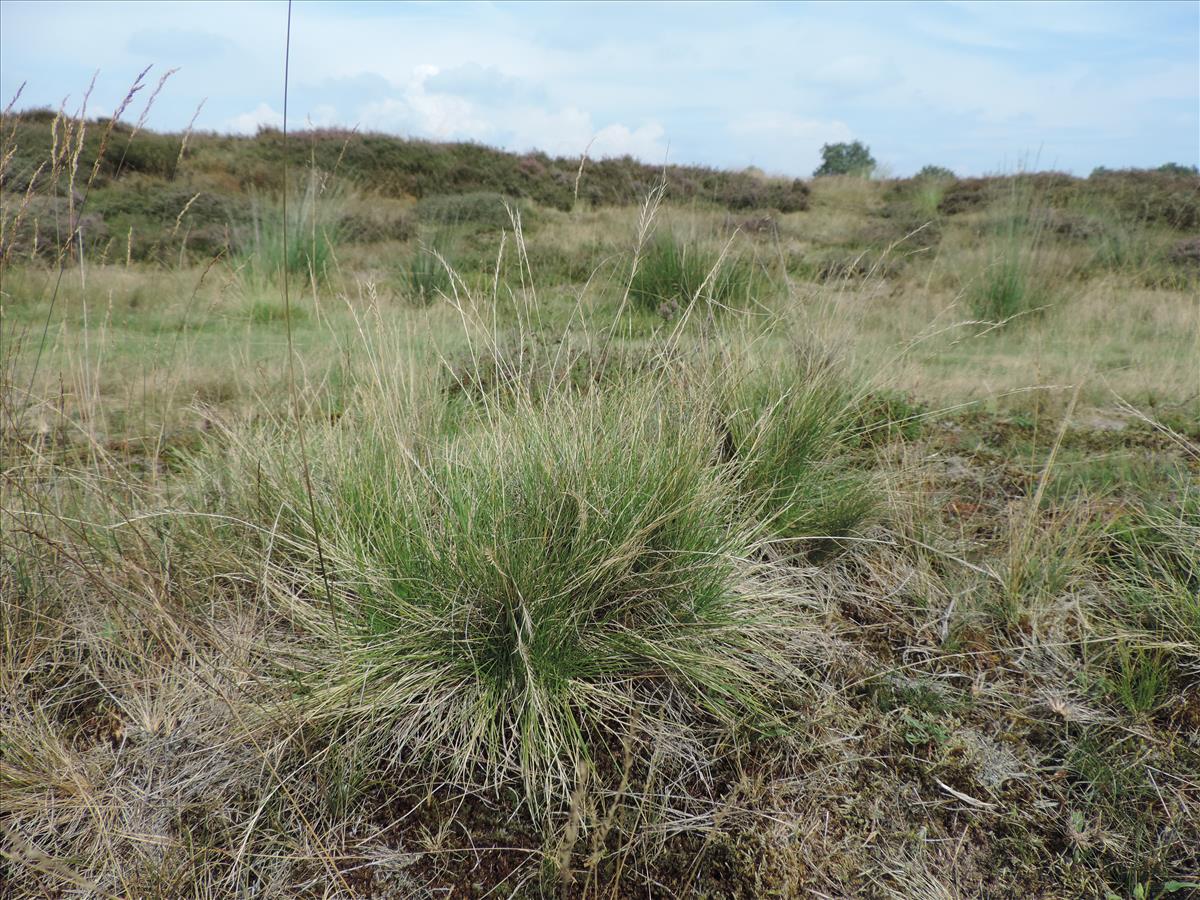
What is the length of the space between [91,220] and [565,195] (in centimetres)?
761

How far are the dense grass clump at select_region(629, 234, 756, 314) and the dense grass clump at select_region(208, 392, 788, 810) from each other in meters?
3.06

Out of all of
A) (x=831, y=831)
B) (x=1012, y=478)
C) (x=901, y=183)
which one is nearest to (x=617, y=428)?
(x=831, y=831)

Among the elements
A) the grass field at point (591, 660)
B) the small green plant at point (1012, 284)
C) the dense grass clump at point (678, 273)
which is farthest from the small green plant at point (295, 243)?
the small green plant at point (1012, 284)

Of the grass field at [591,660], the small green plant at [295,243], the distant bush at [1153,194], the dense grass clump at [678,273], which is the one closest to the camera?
the grass field at [591,660]

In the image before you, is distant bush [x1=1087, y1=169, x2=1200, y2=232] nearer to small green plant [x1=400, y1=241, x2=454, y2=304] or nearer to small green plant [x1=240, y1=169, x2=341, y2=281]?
small green plant [x1=400, y1=241, x2=454, y2=304]

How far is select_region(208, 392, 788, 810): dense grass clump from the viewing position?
1.54 meters

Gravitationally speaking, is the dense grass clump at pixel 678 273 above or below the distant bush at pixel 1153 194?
below

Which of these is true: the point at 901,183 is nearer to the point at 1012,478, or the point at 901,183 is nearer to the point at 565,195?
the point at 565,195

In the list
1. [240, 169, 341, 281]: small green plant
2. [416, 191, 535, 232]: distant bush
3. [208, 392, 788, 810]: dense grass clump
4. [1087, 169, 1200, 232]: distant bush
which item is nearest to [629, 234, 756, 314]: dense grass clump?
[240, 169, 341, 281]: small green plant

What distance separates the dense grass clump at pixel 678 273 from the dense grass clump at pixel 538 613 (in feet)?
10.0

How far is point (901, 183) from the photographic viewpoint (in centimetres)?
1585

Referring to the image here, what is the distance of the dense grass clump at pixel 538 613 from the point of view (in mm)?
1545

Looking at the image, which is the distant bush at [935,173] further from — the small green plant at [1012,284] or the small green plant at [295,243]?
the small green plant at [295,243]

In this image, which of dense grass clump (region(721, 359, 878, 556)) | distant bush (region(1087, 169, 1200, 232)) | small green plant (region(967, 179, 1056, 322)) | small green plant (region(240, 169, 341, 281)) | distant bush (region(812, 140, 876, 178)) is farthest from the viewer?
distant bush (region(812, 140, 876, 178))
